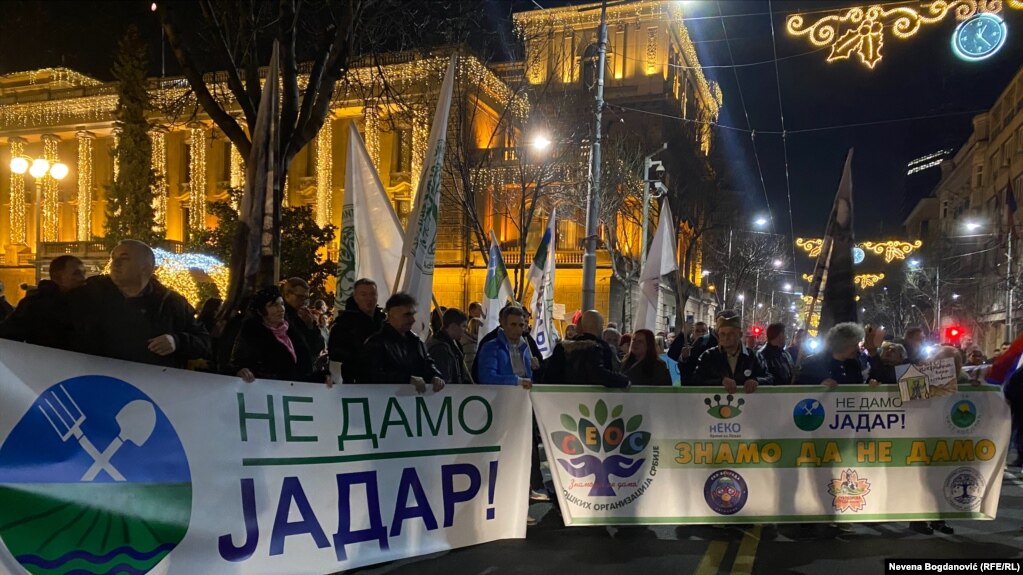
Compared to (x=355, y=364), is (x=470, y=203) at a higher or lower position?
higher

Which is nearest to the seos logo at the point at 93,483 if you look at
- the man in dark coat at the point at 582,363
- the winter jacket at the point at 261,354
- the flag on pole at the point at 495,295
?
the winter jacket at the point at 261,354

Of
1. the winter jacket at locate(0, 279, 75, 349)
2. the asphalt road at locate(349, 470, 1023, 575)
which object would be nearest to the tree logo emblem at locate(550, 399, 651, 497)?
the asphalt road at locate(349, 470, 1023, 575)

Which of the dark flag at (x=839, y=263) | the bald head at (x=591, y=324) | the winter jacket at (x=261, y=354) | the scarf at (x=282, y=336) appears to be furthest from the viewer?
the bald head at (x=591, y=324)

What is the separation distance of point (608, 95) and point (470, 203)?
28.7 metres

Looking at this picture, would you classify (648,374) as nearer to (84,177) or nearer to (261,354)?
(261,354)

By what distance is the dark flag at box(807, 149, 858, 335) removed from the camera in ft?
19.8

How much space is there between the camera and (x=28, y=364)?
3383mm

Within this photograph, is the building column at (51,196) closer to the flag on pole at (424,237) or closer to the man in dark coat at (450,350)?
the flag on pole at (424,237)

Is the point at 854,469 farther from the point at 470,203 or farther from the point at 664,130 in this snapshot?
the point at 664,130

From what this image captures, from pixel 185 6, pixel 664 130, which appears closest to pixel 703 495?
pixel 185 6

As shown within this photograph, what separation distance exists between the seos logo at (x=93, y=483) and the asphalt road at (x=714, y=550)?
143 cm

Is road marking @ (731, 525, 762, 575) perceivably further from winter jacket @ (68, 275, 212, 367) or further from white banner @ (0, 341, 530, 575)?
winter jacket @ (68, 275, 212, 367)

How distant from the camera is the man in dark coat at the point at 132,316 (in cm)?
386

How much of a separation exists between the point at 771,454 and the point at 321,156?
123ft
